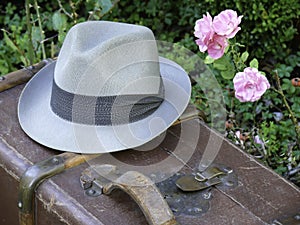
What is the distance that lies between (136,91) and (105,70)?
111 millimetres

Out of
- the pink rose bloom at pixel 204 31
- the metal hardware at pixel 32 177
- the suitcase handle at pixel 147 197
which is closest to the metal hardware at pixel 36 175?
the metal hardware at pixel 32 177

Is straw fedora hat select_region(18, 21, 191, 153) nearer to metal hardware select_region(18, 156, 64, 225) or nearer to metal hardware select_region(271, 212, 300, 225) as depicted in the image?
metal hardware select_region(18, 156, 64, 225)

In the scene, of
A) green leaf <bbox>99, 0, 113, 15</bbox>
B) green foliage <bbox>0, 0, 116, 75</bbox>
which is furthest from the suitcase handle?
green leaf <bbox>99, 0, 113, 15</bbox>

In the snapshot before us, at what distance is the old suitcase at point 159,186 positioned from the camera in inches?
70.6

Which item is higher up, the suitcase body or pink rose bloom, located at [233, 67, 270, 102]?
pink rose bloom, located at [233, 67, 270, 102]

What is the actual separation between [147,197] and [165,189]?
0.17 m

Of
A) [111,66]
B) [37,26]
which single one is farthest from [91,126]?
[37,26]

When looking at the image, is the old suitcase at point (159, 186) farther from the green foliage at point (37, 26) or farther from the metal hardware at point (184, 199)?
the green foliage at point (37, 26)

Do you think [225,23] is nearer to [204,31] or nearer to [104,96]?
[204,31]

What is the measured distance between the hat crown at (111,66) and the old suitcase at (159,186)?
0.66 feet

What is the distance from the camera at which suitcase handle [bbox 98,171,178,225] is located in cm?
168

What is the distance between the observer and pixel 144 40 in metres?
1.99

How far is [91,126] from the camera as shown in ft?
6.48

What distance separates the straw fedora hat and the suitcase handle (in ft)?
0.72
